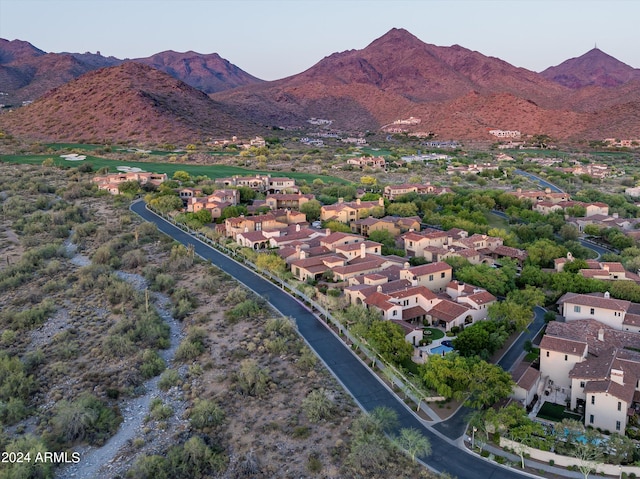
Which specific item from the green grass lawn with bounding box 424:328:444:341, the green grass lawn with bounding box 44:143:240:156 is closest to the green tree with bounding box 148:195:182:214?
the green grass lawn with bounding box 424:328:444:341

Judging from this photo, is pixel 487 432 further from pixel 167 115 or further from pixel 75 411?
pixel 167 115

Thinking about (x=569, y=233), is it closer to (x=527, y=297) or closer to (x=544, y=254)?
(x=544, y=254)

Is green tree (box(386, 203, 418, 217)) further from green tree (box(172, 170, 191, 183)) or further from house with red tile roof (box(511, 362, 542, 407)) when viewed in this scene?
house with red tile roof (box(511, 362, 542, 407))

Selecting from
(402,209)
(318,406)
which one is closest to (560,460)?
(318,406)

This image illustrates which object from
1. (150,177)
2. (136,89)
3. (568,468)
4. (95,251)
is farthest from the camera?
(136,89)

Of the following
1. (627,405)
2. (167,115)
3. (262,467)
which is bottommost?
(262,467)

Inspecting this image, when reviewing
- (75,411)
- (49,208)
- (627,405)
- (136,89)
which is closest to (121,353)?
(75,411)

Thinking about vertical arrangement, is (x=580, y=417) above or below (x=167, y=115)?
below
